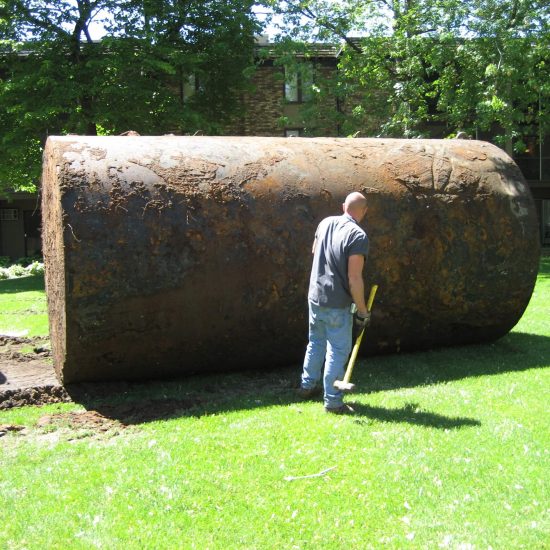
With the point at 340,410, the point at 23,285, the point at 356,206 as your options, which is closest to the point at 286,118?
the point at 23,285

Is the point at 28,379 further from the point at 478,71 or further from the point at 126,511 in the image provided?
the point at 478,71

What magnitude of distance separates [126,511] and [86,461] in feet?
3.08

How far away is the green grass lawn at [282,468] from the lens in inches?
140

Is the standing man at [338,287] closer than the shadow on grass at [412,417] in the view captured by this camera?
No

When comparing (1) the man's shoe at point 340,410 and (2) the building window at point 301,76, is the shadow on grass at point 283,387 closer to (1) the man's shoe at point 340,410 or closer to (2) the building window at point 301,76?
(1) the man's shoe at point 340,410

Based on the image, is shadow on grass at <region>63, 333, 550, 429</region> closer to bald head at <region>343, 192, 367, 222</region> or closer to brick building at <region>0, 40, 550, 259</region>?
bald head at <region>343, 192, 367, 222</region>

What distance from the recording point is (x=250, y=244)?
243 inches

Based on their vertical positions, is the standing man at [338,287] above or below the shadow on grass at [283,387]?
above

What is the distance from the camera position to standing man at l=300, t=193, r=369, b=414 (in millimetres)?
5367

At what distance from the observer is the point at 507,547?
11.0 ft

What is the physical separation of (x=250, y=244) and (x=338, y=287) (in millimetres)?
1093

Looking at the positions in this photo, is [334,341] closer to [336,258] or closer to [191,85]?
[336,258]

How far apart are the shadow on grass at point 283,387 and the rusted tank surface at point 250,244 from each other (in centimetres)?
16

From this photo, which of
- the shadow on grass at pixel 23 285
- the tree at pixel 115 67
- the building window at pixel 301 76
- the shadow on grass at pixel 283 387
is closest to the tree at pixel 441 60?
the building window at pixel 301 76
